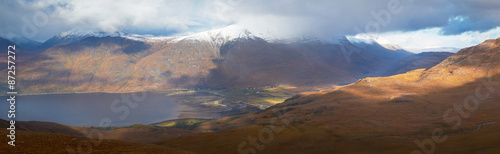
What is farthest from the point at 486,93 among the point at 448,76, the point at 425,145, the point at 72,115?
the point at 72,115

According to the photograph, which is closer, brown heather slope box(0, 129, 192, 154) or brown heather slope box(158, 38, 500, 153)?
brown heather slope box(0, 129, 192, 154)

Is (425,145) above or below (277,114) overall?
below

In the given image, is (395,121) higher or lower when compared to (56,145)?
lower

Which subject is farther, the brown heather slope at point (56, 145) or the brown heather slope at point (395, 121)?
the brown heather slope at point (395, 121)

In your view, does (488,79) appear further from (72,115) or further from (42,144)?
(72,115)

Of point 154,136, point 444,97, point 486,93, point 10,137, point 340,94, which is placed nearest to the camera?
point 10,137

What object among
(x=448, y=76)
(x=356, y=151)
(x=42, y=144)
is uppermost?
(x=448, y=76)

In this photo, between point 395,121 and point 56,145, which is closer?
point 56,145

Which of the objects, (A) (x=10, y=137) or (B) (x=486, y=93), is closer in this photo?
(A) (x=10, y=137)
